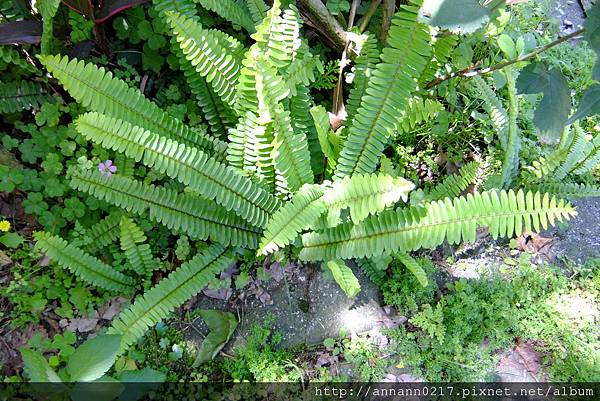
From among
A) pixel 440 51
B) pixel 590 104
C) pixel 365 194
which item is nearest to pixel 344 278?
pixel 365 194

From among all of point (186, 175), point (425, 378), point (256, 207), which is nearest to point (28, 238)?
point (186, 175)

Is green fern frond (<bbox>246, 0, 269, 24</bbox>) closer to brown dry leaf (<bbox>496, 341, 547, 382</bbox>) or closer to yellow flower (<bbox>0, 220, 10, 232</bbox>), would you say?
yellow flower (<bbox>0, 220, 10, 232</bbox>)

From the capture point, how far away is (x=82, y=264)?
2543 millimetres

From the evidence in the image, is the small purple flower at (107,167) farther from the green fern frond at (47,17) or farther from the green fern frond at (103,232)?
the green fern frond at (47,17)

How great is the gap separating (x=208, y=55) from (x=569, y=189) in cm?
226

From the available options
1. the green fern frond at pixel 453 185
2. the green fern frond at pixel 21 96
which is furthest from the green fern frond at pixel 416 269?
the green fern frond at pixel 21 96

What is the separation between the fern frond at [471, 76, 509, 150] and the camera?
2.96m

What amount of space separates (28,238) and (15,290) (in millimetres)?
311

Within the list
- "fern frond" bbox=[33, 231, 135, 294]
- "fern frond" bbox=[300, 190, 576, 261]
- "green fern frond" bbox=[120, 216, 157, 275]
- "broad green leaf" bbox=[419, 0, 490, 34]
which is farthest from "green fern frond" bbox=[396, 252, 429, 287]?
"fern frond" bbox=[33, 231, 135, 294]

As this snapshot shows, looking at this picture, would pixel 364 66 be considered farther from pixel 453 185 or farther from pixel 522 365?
pixel 522 365

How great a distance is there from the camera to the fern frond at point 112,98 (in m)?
2.35

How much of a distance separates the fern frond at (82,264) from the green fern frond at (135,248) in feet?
0.30

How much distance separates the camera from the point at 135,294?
9.14 feet

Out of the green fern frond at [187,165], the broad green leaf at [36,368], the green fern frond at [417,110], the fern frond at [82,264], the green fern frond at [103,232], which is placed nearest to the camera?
the broad green leaf at [36,368]
